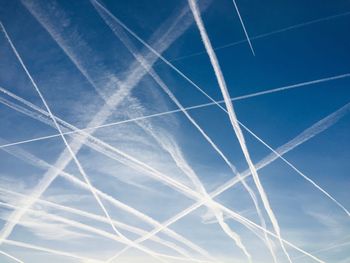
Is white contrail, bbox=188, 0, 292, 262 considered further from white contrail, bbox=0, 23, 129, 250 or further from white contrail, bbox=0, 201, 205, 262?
white contrail, bbox=0, 201, 205, 262

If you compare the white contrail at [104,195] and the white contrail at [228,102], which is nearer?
the white contrail at [228,102]

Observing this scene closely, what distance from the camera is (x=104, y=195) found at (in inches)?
170

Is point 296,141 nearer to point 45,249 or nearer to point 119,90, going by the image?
point 119,90

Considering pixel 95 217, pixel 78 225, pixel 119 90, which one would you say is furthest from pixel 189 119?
pixel 78 225

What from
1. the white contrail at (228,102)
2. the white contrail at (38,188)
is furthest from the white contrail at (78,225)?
the white contrail at (228,102)

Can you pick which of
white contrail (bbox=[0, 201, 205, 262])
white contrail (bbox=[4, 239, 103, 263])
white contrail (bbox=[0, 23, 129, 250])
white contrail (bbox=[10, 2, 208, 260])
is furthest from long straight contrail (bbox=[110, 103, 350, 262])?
white contrail (bbox=[4, 239, 103, 263])

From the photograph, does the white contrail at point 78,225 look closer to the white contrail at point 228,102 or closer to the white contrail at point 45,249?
the white contrail at point 45,249

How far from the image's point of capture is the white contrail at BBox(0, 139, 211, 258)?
3754 millimetres

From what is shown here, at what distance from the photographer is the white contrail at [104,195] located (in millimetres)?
3754

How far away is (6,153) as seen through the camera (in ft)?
12.3

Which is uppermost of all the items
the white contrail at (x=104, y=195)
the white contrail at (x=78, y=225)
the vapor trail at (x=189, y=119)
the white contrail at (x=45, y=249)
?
the vapor trail at (x=189, y=119)

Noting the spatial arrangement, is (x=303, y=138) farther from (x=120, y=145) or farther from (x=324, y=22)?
(x=120, y=145)

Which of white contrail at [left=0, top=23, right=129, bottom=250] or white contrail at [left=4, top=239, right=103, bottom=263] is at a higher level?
white contrail at [left=0, top=23, right=129, bottom=250]

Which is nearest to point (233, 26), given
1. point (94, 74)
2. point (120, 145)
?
point (94, 74)
